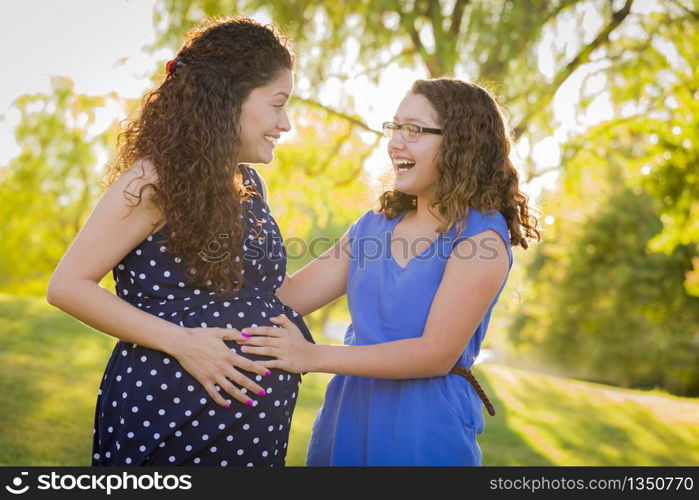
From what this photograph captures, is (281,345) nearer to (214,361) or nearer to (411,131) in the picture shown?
(214,361)

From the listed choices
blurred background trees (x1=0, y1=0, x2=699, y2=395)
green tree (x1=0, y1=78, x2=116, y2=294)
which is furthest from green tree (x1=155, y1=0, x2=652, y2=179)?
green tree (x1=0, y1=78, x2=116, y2=294)

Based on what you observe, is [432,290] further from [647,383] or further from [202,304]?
[647,383]

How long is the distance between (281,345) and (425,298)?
55 centimetres

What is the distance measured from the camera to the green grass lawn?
5785 mm

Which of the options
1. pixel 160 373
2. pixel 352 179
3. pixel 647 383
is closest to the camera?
pixel 160 373

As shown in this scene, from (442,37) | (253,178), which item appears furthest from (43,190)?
(253,178)

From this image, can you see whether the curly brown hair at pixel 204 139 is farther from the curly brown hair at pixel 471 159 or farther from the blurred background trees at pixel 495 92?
the blurred background trees at pixel 495 92

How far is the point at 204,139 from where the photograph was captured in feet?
8.13

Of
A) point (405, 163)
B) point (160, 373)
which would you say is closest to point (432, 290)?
point (405, 163)

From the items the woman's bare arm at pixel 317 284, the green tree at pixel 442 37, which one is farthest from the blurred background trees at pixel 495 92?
the woman's bare arm at pixel 317 284

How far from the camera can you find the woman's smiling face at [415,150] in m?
2.70

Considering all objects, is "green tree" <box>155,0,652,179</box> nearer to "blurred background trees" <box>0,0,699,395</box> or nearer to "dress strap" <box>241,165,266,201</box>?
"blurred background trees" <box>0,0,699,395</box>

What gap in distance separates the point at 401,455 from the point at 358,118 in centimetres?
833

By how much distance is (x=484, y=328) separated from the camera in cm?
275
